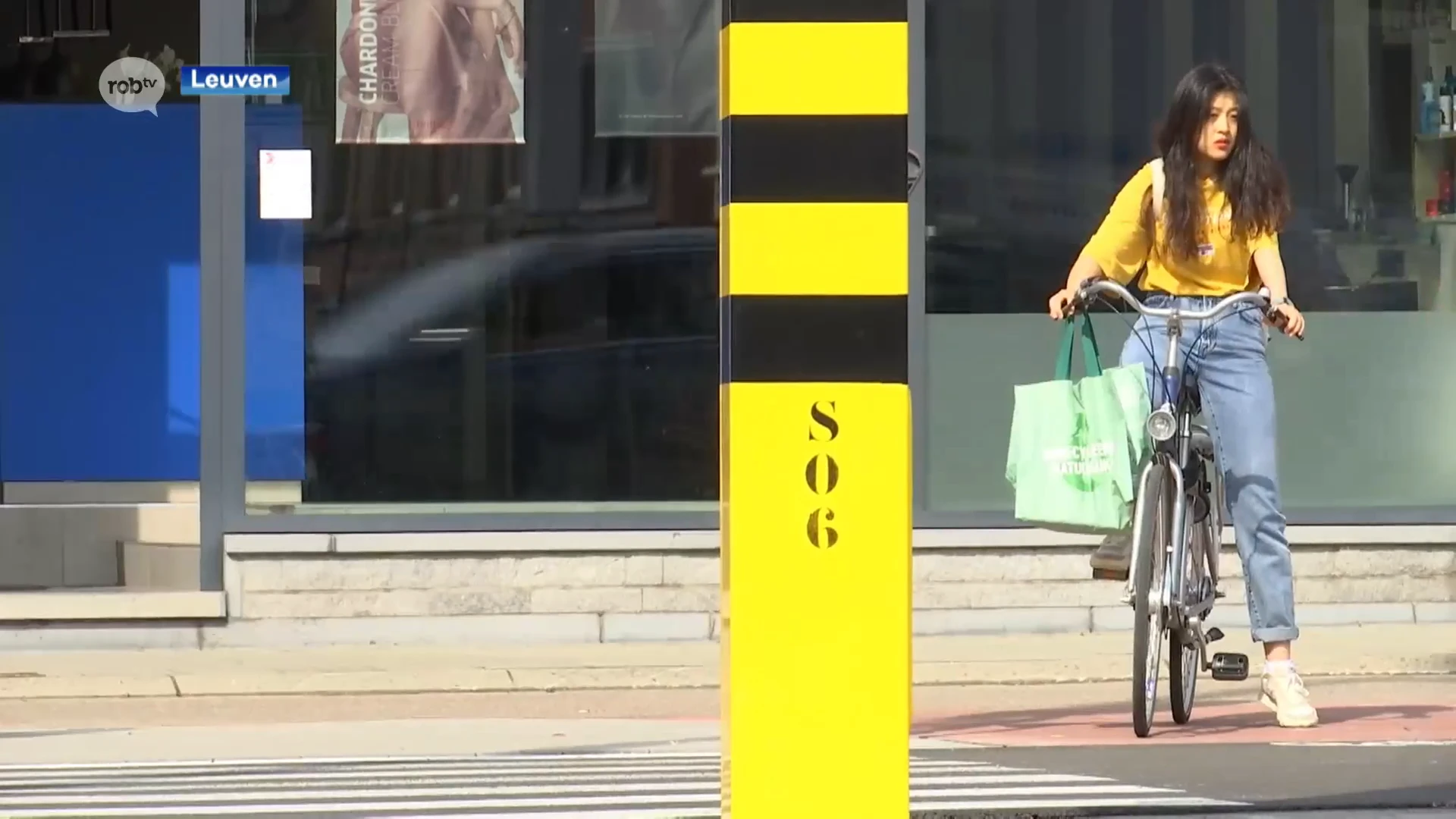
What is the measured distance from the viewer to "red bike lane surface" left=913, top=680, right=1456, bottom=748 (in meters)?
6.43

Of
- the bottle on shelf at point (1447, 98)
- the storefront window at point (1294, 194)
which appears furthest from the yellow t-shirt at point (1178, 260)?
the bottle on shelf at point (1447, 98)

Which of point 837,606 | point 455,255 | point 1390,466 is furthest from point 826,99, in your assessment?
point 1390,466

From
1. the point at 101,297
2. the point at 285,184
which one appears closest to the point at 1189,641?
the point at 285,184

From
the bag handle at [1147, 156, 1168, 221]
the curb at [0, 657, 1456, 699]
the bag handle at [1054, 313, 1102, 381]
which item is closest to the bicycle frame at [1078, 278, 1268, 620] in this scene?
the bag handle at [1054, 313, 1102, 381]

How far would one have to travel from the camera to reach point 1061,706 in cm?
750

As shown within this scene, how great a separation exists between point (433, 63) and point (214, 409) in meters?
1.49

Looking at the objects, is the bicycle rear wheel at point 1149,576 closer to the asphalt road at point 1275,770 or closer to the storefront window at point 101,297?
the asphalt road at point 1275,770

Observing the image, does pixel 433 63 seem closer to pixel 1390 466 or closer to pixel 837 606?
pixel 1390 466

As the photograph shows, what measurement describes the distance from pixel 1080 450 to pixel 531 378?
129 inches

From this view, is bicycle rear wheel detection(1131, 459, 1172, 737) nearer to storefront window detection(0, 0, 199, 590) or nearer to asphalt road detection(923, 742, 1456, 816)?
asphalt road detection(923, 742, 1456, 816)

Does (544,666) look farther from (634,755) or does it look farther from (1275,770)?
(1275,770)

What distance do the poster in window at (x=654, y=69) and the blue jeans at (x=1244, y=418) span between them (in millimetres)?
3004

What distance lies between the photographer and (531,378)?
9.02m

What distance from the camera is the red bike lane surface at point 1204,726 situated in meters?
6.43
